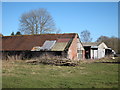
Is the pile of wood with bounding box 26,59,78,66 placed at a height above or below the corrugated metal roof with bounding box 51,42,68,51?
below

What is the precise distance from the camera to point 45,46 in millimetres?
33469

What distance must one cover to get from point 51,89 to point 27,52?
25.5 m

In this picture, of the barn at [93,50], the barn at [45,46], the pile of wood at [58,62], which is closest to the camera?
the pile of wood at [58,62]

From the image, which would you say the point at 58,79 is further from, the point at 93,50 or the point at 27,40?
the point at 93,50

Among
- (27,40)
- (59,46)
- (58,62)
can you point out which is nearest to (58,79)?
(58,62)

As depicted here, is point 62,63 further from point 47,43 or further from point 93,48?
point 93,48

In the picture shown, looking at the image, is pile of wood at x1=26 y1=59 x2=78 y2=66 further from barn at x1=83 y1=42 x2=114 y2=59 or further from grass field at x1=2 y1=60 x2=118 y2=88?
barn at x1=83 y1=42 x2=114 y2=59

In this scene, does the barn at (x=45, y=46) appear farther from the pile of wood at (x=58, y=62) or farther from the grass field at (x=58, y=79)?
the grass field at (x=58, y=79)

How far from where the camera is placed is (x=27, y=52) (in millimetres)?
34438

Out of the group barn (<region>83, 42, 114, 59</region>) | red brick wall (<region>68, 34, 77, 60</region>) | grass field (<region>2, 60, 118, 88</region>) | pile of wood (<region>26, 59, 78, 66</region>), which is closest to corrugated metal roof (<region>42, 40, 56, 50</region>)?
red brick wall (<region>68, 34, 77, 60</region>)

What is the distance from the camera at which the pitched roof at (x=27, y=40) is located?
115 ft

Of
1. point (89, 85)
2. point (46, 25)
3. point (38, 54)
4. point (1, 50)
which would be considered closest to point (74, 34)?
point (38, 54)

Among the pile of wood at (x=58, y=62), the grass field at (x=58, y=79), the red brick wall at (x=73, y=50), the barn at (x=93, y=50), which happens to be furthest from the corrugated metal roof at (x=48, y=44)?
the grass field at (x=58, y=79)

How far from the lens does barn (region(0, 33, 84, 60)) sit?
31953 millimetres
